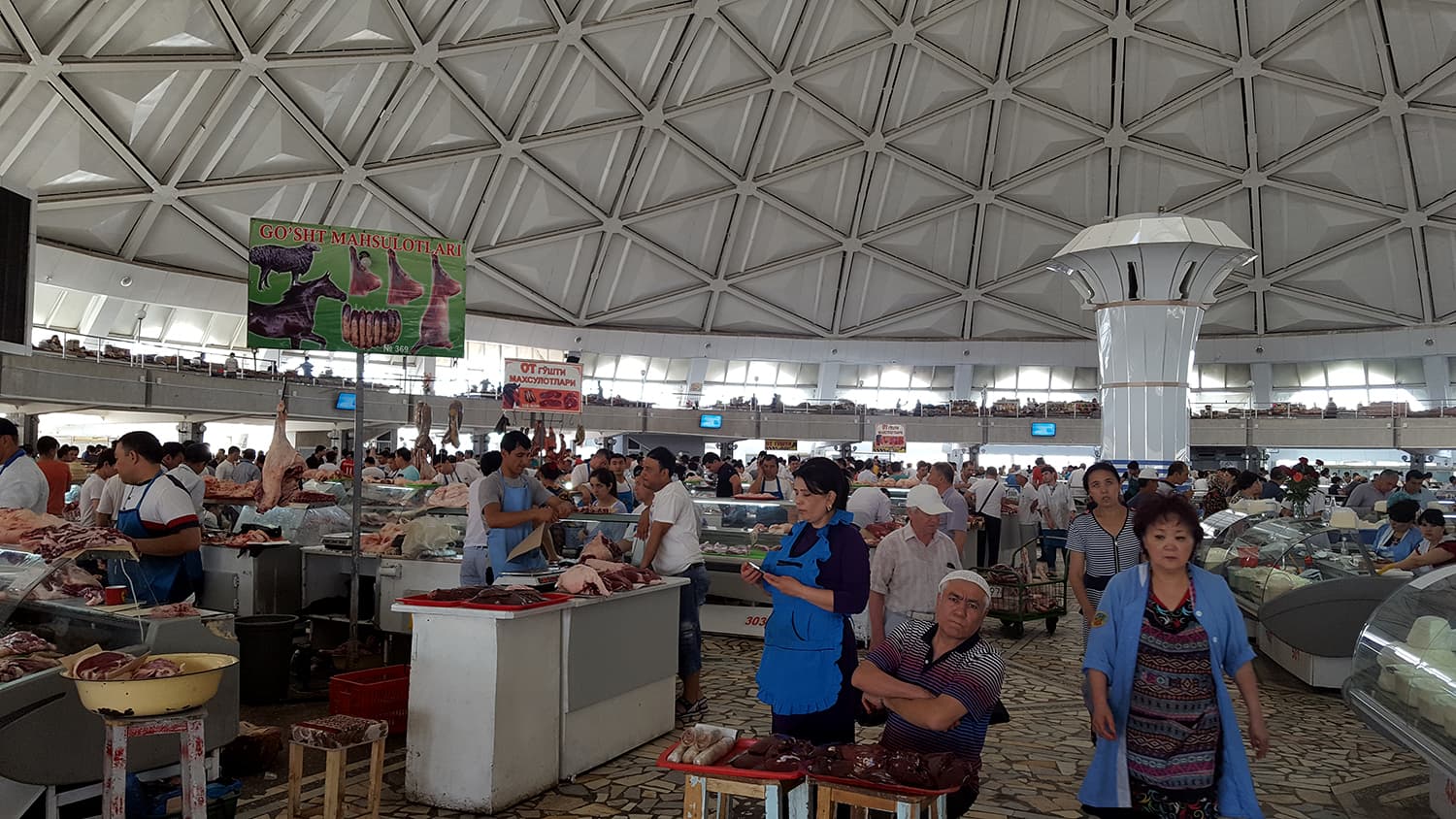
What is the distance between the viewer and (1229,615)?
413cm

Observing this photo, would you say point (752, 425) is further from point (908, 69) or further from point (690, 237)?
point (908, 69)

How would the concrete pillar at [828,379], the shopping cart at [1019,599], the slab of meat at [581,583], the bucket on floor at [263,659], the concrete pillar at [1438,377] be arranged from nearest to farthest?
the slab of meat at [581,583]
the bucket on floor at [263,659]
the shopping cart at [1019,599]
the concrete pillar at [1438,377]
the concrete pillar at [828,379]

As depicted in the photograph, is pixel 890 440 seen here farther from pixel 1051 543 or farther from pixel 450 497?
pixel 450 497

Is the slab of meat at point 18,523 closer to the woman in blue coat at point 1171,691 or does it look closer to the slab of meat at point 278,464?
the slab of meat at point 278,464

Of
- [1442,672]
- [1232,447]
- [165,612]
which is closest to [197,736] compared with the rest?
[165,612]

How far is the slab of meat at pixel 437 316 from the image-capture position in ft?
31.6

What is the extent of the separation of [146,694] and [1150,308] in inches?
694

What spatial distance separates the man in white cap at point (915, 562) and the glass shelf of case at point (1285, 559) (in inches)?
187

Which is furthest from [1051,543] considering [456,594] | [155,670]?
[155,670]

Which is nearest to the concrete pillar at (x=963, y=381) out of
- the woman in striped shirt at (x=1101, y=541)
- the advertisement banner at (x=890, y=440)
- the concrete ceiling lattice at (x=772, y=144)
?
the concrete ceiling lattice at (x=772, y=144)

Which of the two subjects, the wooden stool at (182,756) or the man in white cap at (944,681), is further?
the wooden stool at (182,756)

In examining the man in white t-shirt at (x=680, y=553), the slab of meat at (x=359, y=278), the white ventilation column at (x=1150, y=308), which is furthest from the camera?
the white ventilation column at (x=1150, y=308)

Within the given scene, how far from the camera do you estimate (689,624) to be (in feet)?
26.9

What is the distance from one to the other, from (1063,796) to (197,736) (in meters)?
4.84
